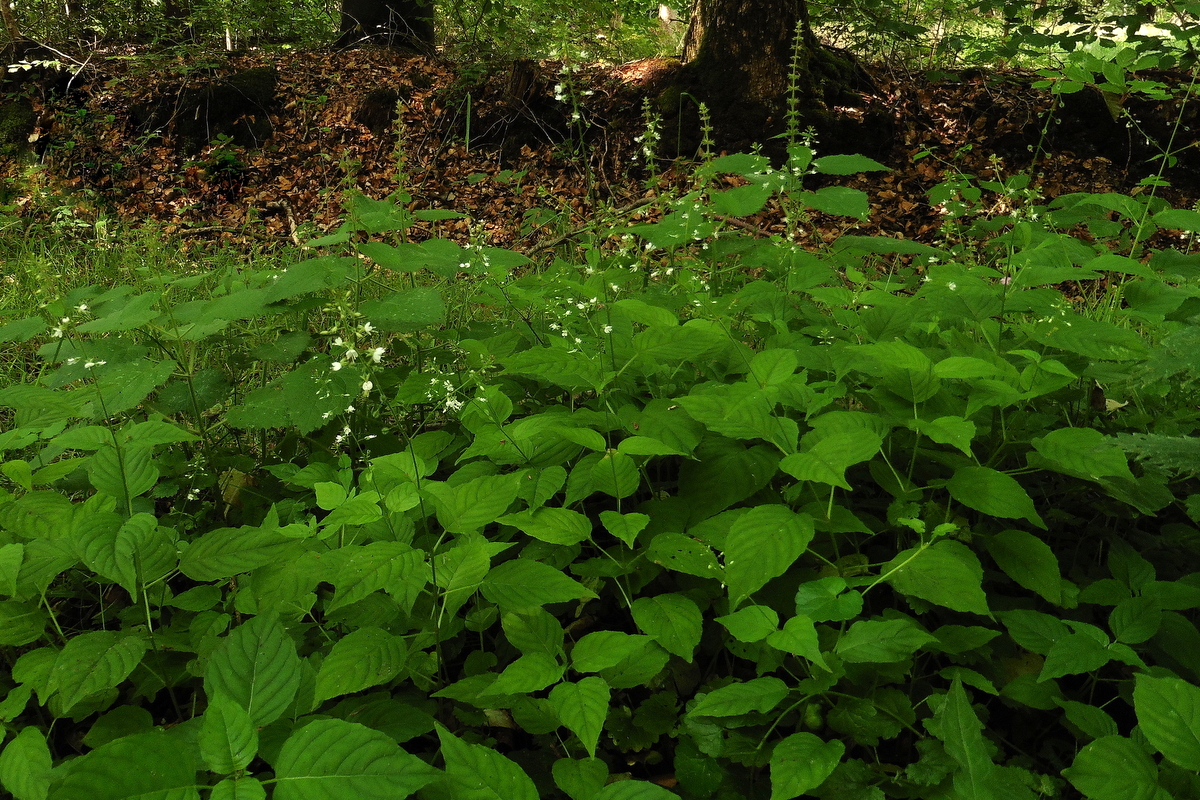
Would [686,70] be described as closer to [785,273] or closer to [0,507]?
[785,273]

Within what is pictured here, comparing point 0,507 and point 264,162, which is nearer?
point 0,507

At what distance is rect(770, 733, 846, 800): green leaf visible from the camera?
3.52 ft

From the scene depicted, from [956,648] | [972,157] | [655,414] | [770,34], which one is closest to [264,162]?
[770,34]

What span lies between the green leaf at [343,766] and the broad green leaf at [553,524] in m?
0.46

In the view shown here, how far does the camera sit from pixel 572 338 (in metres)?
1.81

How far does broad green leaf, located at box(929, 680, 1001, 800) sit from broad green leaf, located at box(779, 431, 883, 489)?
365 mm

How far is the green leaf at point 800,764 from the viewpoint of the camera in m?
1.07

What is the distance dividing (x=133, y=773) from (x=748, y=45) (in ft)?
20.9

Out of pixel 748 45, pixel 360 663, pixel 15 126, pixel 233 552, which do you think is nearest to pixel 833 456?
pixel 360 663

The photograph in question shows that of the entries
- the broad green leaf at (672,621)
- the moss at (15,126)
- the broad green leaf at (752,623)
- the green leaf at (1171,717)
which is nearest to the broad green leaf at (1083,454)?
the green leaf at (1171,717)

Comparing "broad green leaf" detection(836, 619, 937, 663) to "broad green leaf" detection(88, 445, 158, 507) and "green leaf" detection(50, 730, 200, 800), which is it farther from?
"broad green leaf" detection(88, 445, 158, 507)

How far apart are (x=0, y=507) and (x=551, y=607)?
1.13 m

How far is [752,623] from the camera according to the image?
1181 mm

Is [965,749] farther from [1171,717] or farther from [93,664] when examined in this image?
A: [93,664]
